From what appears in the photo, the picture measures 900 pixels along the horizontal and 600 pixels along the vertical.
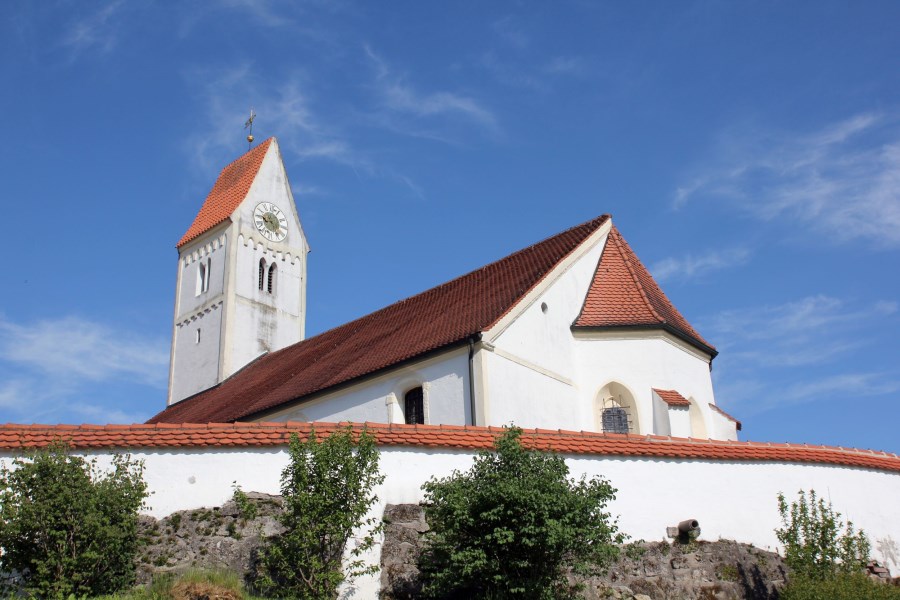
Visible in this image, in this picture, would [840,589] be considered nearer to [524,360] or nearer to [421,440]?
[421,440]

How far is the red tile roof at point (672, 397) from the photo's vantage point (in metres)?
22.2

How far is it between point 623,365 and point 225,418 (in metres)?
10.6

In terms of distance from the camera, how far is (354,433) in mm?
14312

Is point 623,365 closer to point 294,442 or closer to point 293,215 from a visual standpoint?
point 294,442

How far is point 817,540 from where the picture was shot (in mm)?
15945

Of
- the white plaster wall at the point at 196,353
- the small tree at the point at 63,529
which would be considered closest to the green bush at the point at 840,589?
the small tree at the point at 63,529

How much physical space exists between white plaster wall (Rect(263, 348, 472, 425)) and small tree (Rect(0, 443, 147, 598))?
9.38 m

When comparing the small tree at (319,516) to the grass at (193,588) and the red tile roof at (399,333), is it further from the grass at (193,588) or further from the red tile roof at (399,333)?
the red tile roof at (399,333)

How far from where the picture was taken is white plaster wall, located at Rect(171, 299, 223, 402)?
1367 inches

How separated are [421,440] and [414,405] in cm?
780

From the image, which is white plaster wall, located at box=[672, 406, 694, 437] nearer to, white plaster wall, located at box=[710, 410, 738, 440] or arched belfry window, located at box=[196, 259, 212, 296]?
white plaster wall, located at box=[710, 410, 738, 440]

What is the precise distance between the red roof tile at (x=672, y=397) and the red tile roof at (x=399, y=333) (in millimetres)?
3811

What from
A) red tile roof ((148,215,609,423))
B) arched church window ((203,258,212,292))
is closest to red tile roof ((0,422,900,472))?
red tile roof ((148,215,609,423))

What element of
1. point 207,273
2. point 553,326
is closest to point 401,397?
point 553,326
